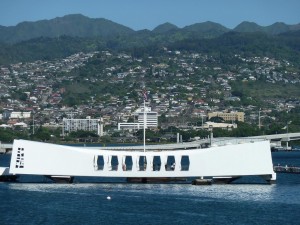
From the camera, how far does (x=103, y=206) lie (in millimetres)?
63469

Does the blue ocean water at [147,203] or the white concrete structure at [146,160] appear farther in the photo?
the white concrete structure at [146,160]

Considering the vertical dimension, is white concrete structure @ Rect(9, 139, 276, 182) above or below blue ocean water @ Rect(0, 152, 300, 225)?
above

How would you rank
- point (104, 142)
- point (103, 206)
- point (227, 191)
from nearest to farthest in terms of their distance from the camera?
point (103, 206)
point (227, 191)
point (104, 142)

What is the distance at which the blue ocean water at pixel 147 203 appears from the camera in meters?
58.6

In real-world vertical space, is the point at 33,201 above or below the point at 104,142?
below

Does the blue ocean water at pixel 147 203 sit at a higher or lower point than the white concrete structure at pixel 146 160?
lower

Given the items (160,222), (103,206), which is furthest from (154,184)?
(160,222)

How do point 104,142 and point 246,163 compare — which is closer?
point 246,163

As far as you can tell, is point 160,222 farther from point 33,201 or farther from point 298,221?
point 33,201

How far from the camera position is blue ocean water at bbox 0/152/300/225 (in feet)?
192

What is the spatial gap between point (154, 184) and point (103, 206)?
12.3 meters

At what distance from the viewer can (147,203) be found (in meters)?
64.8

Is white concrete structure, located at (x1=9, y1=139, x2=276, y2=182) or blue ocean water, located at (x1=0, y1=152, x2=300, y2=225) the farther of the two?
white concrete structure, located at (x1=9, y1=139, x2=276, y2=182)

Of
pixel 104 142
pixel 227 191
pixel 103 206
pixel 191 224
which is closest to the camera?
pixel 191 224
